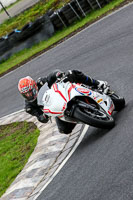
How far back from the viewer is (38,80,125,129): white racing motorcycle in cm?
722

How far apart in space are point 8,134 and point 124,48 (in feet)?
13.5

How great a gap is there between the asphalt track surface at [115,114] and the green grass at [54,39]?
1376 millimetres

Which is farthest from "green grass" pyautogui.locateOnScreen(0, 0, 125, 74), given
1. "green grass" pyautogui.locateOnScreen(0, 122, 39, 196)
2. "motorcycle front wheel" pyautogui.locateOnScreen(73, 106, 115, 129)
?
"motorcycle front wheel" pyautogui.locateOnScreen(73, 106, 115, 129)

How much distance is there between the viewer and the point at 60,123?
799 centimetres

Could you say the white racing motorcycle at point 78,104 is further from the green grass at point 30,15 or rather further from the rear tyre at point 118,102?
the green grass at point 30,15

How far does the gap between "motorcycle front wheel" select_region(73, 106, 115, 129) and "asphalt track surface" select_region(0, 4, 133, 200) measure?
17 centimetres

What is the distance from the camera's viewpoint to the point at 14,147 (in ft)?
34.3

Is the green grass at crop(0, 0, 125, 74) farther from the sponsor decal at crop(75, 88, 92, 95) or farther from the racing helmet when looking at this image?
the sponsor decal at crop(75, 88, 92, 95)

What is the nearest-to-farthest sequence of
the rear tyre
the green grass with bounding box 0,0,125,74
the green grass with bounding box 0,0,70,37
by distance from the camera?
the rear tyre < the green grass with bounding box 0,0,125,74 < the green grass with bounding box 0,0,70,37

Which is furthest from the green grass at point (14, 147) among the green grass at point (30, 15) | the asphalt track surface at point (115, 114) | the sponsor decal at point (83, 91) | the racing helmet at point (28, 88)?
the green grass at point (30, 15)

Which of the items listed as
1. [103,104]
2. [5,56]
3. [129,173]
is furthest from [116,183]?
[5,56]

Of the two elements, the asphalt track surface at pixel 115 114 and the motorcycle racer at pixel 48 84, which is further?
the motorcycle racer at pixel 48 84

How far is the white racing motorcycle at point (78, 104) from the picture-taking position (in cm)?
722

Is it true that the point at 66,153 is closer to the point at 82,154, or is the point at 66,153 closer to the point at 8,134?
the point at 82,154
